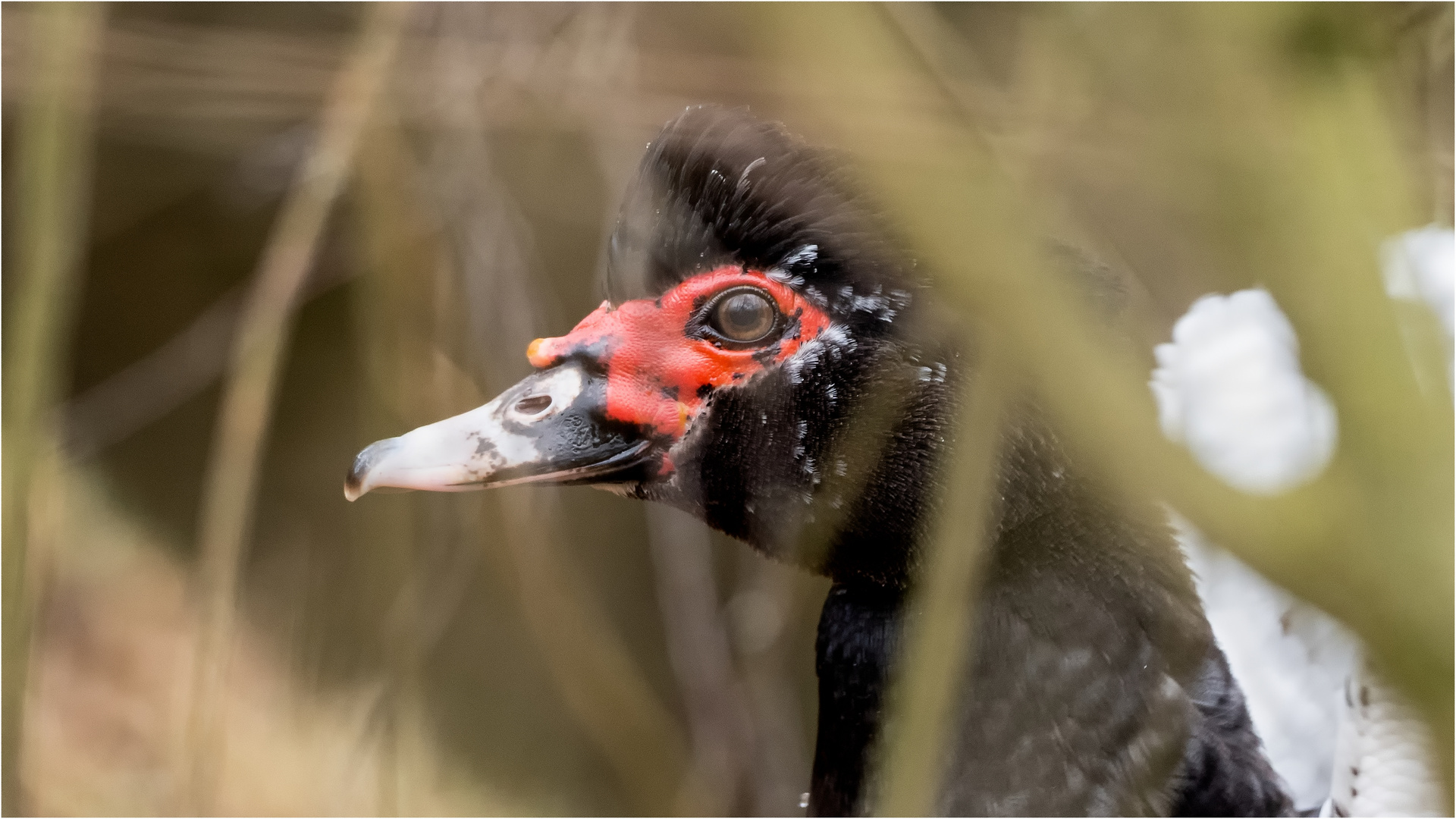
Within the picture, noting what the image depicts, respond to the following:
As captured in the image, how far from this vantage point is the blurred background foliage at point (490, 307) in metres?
0.30

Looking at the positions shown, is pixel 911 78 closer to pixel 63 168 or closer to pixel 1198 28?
pixel 1198 28

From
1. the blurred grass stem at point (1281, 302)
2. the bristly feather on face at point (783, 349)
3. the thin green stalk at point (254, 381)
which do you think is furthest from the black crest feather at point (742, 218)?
the blurred grass stem at point (1281, 302)

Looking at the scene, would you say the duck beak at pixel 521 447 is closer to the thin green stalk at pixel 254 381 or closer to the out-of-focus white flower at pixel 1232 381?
the thin green stalk at pixel 254 381

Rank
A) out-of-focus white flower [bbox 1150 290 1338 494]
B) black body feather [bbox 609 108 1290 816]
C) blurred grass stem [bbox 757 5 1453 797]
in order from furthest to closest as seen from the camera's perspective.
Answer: black body feather [bbox 609 108 1290 816]
out-of-focus white flower [bbox 1150 290 1338 494]
blurred grass stem [bbox 757 5 1453 797]

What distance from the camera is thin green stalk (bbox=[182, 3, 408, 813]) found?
30.5 inches

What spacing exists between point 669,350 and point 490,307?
2.25 feet

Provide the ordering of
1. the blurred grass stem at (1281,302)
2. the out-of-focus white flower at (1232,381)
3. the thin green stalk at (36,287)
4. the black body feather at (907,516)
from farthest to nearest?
the black body feather at (907,516) < the out-of-focus white flower at (1232,381) < the thin green stalk at (36,287) < the blurred grass stem at (1281,302)

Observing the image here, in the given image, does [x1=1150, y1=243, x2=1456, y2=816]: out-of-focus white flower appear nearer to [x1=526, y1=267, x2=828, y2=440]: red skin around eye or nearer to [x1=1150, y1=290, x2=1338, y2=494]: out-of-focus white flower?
[x1=1150, y1=290, x2=1338, y2=494]: out-of-focus white flower

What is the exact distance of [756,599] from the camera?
182cm

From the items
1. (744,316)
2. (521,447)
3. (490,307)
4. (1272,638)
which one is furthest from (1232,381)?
(490,307)

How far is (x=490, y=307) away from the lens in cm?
142

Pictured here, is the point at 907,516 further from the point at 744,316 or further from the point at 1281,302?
the point at 1281,302

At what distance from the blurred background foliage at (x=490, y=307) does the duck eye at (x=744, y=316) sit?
0.14 meters

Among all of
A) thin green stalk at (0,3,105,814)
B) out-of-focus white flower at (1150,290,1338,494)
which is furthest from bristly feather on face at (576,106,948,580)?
thin green stalk at (0,3,105,814)
